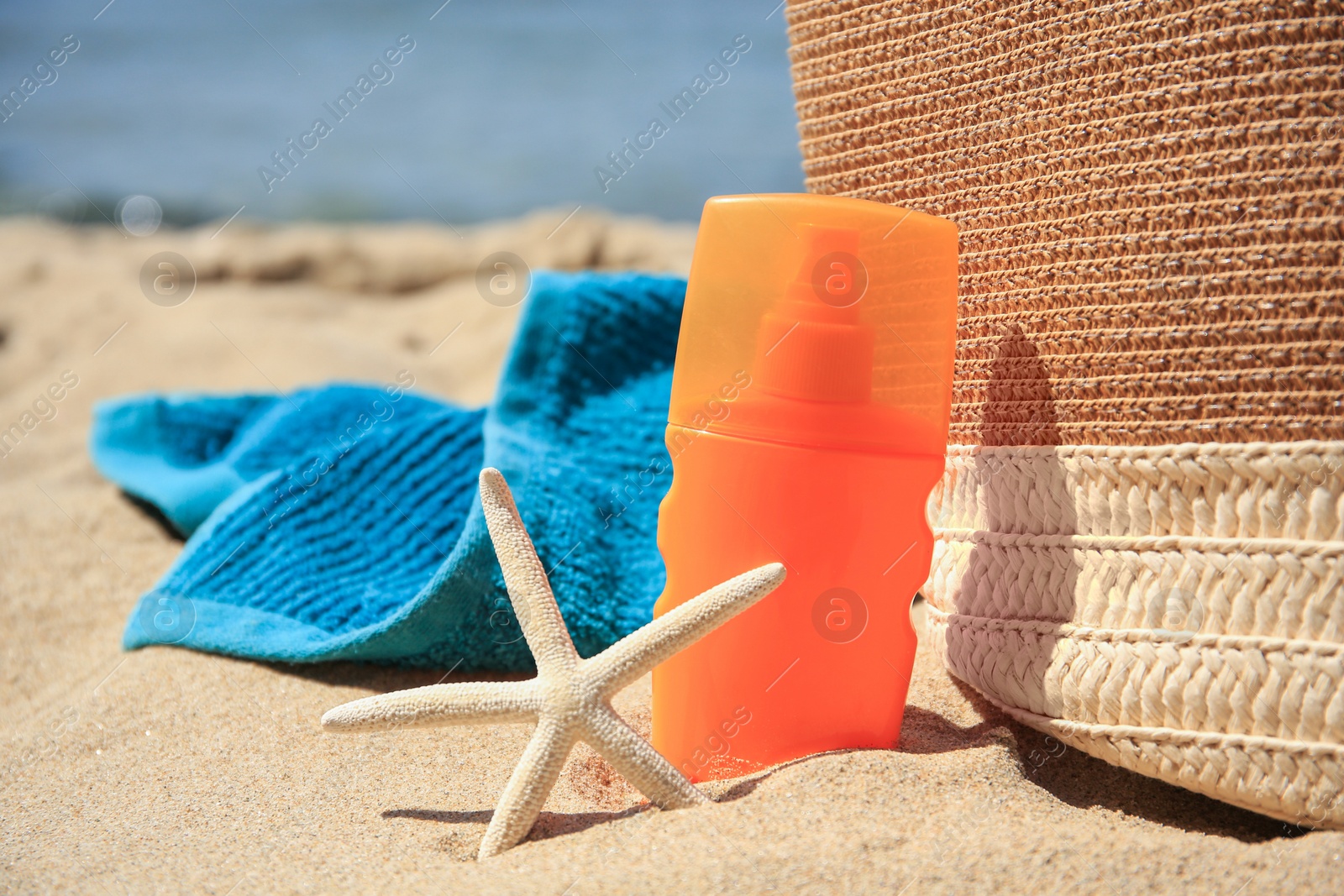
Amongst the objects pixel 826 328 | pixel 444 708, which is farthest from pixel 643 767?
→ pixel 826 328

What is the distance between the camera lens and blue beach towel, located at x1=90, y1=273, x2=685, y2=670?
133cm

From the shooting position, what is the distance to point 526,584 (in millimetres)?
960

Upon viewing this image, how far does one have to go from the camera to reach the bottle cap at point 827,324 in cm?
92

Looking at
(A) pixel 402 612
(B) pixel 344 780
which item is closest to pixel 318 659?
(A) pixel 402 612

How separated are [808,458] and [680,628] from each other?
206 mm

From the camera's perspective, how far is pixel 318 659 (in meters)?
1.30

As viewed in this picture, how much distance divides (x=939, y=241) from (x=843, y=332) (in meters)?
0.15

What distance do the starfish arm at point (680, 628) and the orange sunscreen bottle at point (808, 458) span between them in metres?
0.07

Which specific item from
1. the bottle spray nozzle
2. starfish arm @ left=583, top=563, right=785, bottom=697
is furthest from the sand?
the bottle spray nozzle

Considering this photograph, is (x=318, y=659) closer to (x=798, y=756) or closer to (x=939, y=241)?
(x=798, y=756)

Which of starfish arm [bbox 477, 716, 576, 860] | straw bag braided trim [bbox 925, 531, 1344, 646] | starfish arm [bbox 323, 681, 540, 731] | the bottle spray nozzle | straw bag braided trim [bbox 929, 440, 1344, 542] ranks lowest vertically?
starfish arm [bbox 477, 716, 576, 860]

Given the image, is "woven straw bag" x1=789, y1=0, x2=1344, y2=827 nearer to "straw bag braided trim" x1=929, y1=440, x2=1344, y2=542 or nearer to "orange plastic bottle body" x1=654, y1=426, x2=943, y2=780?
"straw bag braided trim" x1=929, y1=440, x2=1344, y2=542

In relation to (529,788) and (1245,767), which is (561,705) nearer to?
(529,788)

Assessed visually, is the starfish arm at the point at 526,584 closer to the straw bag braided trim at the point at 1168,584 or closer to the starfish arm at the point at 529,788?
the starfish arm at the point at 529,788
